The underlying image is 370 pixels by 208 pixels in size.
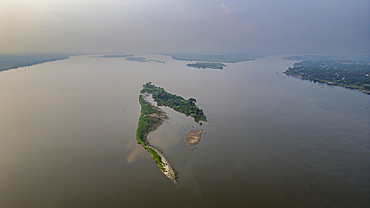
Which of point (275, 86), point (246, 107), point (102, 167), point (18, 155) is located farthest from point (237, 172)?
point (275, 86)

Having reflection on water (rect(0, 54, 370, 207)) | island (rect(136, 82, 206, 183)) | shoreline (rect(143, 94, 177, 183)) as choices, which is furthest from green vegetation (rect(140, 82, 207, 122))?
shoreline (rect(143, 94, 177, 183))

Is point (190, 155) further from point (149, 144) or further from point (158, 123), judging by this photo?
point (158, 123)

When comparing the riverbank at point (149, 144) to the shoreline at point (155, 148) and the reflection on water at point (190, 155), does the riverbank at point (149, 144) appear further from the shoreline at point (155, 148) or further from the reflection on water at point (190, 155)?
the reflection on water at point (190, 155)

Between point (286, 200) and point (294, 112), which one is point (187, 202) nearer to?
point (286, 200)

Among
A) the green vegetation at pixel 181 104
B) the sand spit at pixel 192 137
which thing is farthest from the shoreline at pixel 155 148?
the sand spit at pixel 192 137

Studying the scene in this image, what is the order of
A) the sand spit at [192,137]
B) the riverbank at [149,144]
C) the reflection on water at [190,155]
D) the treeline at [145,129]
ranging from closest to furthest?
the reflection on water at [190,155] → the riverbank at [149,144] → the treeline at [145,129] → the sand spit at [192,137]
